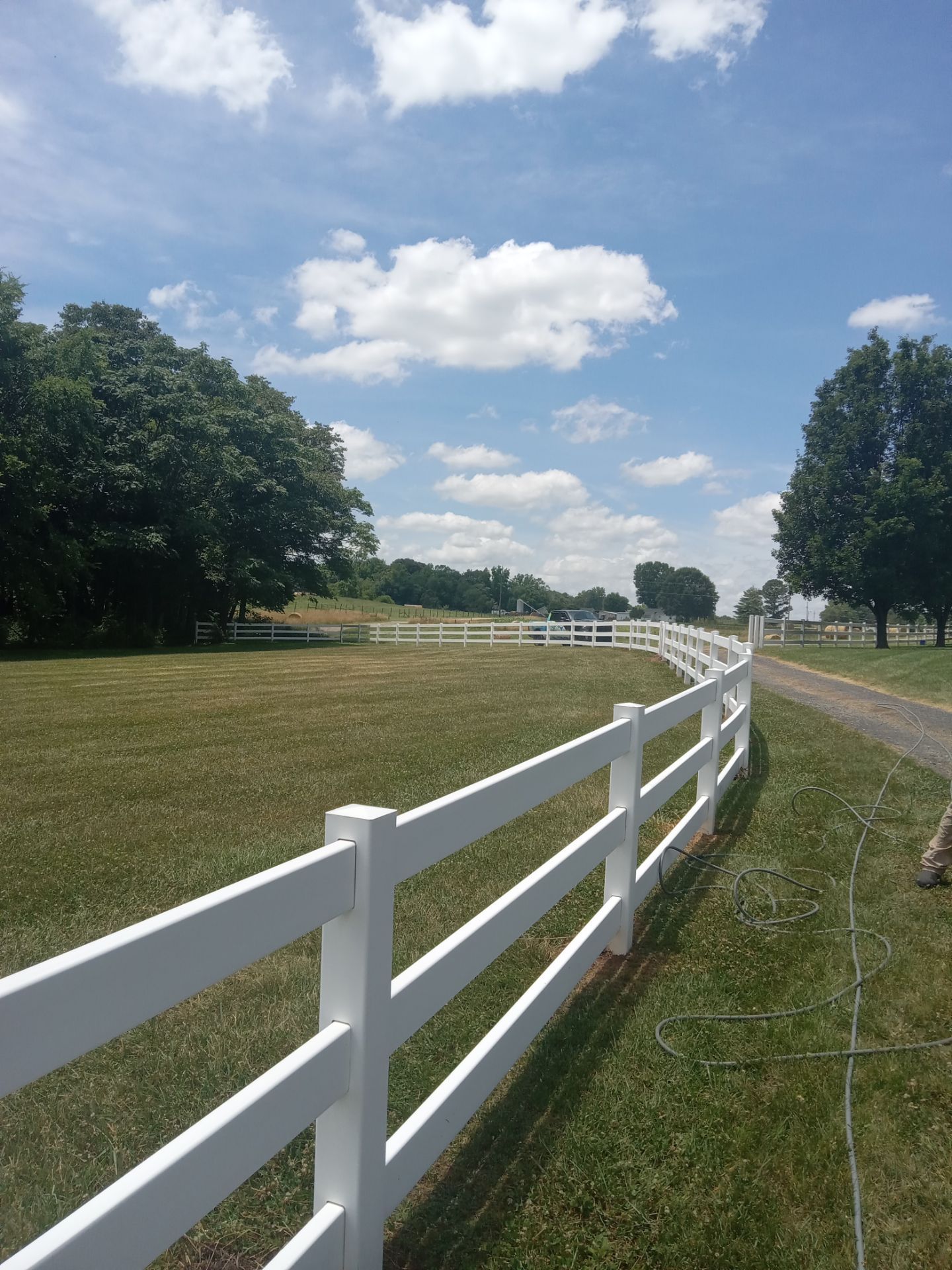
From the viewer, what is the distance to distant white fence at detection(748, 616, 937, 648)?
131ft

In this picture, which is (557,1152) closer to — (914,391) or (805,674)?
(805,674)

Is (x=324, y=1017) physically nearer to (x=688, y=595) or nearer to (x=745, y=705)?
(x=745, y=705)

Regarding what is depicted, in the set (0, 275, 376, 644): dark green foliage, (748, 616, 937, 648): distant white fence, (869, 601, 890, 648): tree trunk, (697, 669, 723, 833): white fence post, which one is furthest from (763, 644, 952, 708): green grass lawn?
(0, 275, 376, 644): dark green foliage

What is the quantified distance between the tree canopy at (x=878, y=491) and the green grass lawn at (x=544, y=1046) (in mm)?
30851

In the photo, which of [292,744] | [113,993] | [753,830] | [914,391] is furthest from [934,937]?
[914,391]

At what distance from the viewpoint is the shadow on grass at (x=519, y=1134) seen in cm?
238

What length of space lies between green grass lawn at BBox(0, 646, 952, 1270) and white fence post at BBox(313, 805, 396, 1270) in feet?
1.55

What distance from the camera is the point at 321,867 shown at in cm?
182

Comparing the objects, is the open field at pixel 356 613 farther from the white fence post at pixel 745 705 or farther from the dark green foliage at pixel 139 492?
the white fence post at pixel 745 705

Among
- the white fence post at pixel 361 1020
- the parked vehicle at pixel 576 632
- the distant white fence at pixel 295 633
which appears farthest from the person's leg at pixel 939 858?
the distant white fence at pixel 295 633

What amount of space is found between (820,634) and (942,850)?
37.4 meters

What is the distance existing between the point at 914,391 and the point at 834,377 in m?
3.64

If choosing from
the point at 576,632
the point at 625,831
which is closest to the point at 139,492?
the point at 576,632

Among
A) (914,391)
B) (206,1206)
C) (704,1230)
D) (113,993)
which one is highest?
(914,391)
